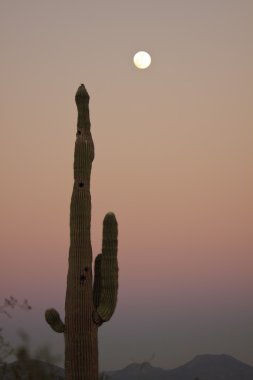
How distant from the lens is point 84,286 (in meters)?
14.2

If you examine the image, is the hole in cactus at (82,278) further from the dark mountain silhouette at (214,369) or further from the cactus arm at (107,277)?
the dark mountain silhouette at (214,369)

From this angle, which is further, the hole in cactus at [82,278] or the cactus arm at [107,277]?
the cactus arm at [107,277]

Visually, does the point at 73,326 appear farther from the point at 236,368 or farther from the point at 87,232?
the point at 236,368

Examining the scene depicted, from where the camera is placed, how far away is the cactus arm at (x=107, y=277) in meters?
14.4

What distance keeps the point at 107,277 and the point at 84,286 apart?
1.66 ft

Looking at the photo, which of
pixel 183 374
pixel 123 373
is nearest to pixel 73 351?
pixel 123 373

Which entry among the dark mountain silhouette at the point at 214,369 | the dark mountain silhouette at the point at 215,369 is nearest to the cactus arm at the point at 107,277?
the dark mountain silhouette at the point at 214,369

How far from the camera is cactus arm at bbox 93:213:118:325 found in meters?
14.4

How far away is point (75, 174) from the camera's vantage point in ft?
48.9

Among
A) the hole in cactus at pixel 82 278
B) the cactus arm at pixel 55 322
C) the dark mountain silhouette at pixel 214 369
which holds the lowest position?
the cactus arm at pixel 55 322

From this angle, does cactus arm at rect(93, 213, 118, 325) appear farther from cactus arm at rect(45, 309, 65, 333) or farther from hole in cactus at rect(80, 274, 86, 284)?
cactus arm at rect(45, 309, 65, 333)

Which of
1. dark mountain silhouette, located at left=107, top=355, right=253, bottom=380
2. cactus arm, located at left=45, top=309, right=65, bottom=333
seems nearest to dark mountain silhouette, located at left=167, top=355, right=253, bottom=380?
dark mountain silhouette, located at left=107, top=355, right=253, bottom=380

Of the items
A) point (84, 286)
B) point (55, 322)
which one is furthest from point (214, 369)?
point (84, 286)

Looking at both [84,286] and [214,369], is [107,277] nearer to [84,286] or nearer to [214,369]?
[84,286]
